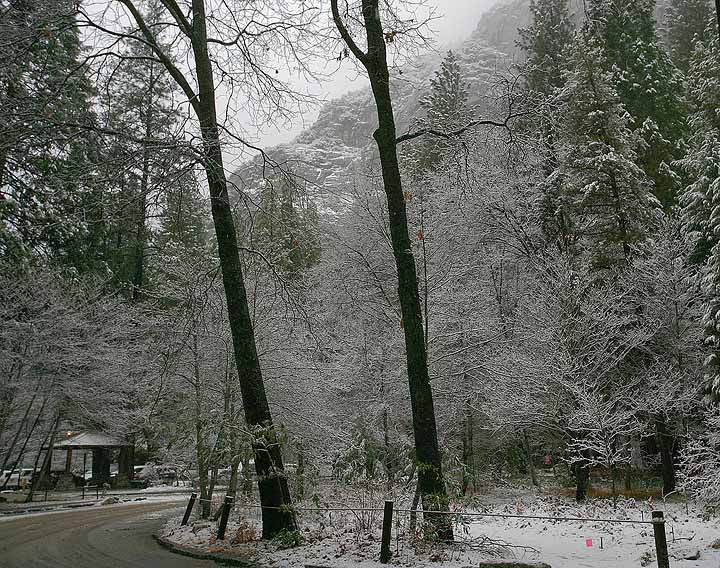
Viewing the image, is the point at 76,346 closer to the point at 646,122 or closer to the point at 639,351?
the point at 639,351

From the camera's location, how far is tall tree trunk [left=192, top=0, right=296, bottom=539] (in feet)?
28.1

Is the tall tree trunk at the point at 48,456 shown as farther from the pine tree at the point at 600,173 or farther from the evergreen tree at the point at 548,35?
the evergreen tree at the point at 548,35

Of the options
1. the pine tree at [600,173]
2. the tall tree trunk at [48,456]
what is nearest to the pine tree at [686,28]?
the pine tree at [600,173]

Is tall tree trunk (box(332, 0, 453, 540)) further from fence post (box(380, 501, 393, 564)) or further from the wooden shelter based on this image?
the wooden shelter

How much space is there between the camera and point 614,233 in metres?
20.1

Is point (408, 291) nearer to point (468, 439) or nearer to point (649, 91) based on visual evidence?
point (468, 439)

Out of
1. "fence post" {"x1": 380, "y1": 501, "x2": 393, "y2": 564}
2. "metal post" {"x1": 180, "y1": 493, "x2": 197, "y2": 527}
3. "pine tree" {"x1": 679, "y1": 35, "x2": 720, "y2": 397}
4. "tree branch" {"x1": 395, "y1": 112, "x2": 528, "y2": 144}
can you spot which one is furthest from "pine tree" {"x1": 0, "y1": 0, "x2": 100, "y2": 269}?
"pine tree" {"x1": 679, "y1": 35, "x2": 720, "y2": 397}

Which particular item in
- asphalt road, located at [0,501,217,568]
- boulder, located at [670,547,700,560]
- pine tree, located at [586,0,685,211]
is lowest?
asphalt road, located at [0,501,217,568]

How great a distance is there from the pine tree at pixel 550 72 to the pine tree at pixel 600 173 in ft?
1.76

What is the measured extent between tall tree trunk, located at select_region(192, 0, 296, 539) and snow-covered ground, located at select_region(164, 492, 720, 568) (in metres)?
0.57

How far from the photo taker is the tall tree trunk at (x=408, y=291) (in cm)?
798

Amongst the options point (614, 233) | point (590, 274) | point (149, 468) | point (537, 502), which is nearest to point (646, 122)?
point (614, 233)

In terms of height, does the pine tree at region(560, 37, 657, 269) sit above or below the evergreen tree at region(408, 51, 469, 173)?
below

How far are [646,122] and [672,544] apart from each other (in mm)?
18384
